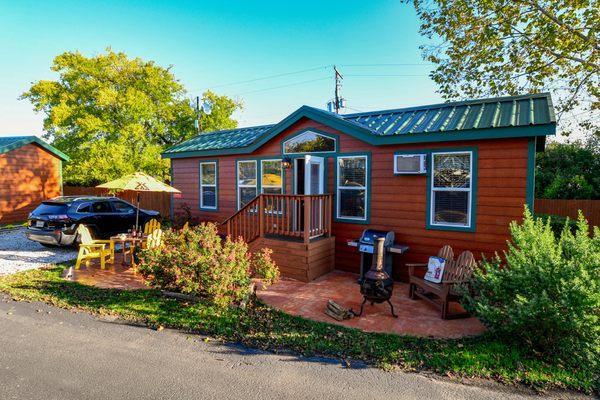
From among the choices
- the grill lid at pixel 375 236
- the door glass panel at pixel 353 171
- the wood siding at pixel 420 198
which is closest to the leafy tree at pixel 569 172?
the wood siding at pixel 420 198

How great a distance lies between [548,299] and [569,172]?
55.7 feet

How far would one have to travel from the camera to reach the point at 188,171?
1174 centimetres

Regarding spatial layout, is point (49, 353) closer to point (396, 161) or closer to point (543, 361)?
point (543, 361)

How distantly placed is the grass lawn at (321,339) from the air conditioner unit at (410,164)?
11.6 ft

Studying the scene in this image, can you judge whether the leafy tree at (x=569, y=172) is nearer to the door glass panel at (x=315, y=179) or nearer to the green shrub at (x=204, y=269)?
the door glass panel at (x=315, y=179)

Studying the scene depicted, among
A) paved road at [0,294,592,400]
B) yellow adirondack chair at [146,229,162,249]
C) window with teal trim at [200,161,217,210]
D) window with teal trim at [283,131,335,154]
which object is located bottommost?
paved road at [0,294,592,400]

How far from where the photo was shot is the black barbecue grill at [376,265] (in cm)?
520

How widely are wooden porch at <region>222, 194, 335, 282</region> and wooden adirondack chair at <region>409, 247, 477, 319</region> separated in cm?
215

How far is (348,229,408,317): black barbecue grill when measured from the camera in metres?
5.20

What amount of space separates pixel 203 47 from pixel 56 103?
9747mm

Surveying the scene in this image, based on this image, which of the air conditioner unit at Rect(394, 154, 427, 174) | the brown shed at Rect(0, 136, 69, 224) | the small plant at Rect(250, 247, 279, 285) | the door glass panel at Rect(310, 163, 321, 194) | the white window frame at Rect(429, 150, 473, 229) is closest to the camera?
the small plant at Rect(250, 247, 279, 285)

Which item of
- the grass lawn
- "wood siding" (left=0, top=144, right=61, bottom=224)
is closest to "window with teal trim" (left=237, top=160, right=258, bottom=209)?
the grass lawn

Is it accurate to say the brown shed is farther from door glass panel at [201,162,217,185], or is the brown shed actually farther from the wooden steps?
the wooden steps

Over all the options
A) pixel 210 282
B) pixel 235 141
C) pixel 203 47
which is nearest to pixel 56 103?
pixel 203 47
